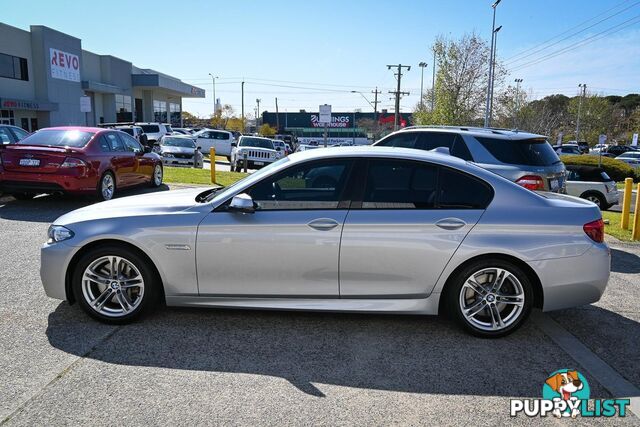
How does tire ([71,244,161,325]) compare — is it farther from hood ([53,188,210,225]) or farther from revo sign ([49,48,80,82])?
revo sign ([49,48,80,82])

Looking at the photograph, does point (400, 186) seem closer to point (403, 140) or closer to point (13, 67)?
point (403, 140)

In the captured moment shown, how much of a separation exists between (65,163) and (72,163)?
4.5 inches

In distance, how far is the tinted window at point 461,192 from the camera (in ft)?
14.2

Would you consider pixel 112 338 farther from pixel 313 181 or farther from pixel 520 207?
pixel 520 207

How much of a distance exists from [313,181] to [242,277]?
3.40ft

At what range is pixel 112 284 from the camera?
14.2 ft

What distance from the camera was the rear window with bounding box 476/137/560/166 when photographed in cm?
734

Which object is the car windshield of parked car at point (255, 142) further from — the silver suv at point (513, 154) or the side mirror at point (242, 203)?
the side mirror at point (242, 203)

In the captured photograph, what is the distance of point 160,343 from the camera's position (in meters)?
4.05

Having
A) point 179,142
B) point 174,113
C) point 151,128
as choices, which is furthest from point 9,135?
point 174,113

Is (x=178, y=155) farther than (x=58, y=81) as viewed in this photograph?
No

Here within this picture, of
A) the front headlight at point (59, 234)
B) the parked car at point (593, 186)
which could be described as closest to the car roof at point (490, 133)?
the front headlight at point (59, 234)

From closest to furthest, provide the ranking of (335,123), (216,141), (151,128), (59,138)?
1. (59,138)
2. (216,141)
3. (151,128)
4. (335,123)

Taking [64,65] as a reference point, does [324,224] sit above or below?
below
